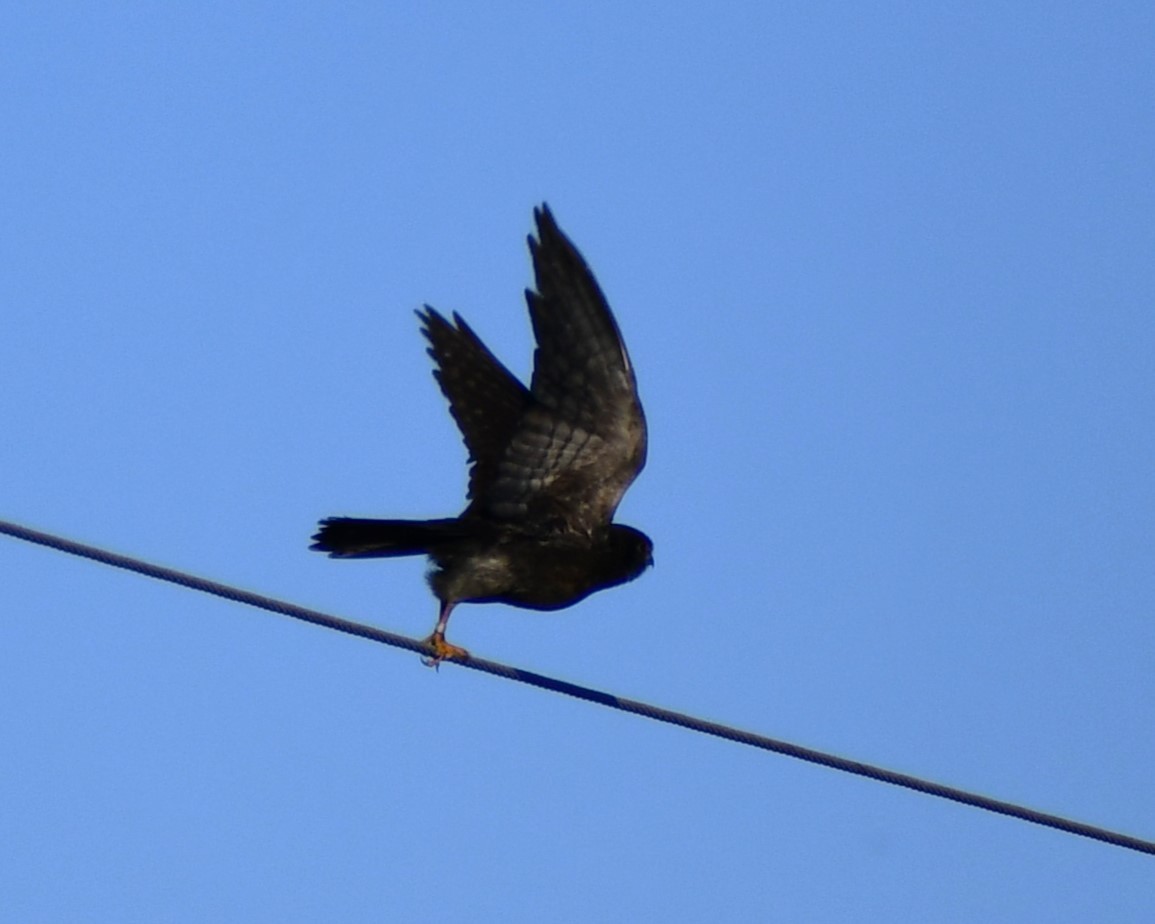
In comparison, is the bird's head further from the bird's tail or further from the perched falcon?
the bird's tail

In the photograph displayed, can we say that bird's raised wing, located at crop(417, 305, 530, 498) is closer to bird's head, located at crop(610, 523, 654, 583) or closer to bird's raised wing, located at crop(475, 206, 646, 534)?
bird's raised wing, located at crop(475, 206, 646, 534)

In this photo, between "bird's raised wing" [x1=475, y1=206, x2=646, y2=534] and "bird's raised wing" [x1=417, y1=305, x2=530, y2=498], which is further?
"bird's raised wing" [x1=417, y1=305, x2=530, y2=498]

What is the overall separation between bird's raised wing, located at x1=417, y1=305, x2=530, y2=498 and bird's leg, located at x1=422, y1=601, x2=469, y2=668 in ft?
1.87

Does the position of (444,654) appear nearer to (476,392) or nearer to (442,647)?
(442,647)

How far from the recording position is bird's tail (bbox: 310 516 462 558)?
389 inches

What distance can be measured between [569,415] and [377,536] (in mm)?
1004

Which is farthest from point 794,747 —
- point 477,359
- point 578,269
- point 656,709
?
point 477,359

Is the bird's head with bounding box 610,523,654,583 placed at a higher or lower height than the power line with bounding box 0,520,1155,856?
higher

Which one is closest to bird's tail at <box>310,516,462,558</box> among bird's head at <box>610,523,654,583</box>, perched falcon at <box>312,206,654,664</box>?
perched falcon at <box>312,206,654,664</box>

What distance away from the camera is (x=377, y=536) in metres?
9.98

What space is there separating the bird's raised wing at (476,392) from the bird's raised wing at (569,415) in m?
0.10

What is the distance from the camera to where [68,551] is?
273 inches

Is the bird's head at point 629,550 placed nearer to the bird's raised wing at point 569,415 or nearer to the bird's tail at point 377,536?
the bird's raised wing at point 569,415

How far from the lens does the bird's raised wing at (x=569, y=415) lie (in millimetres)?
9859
